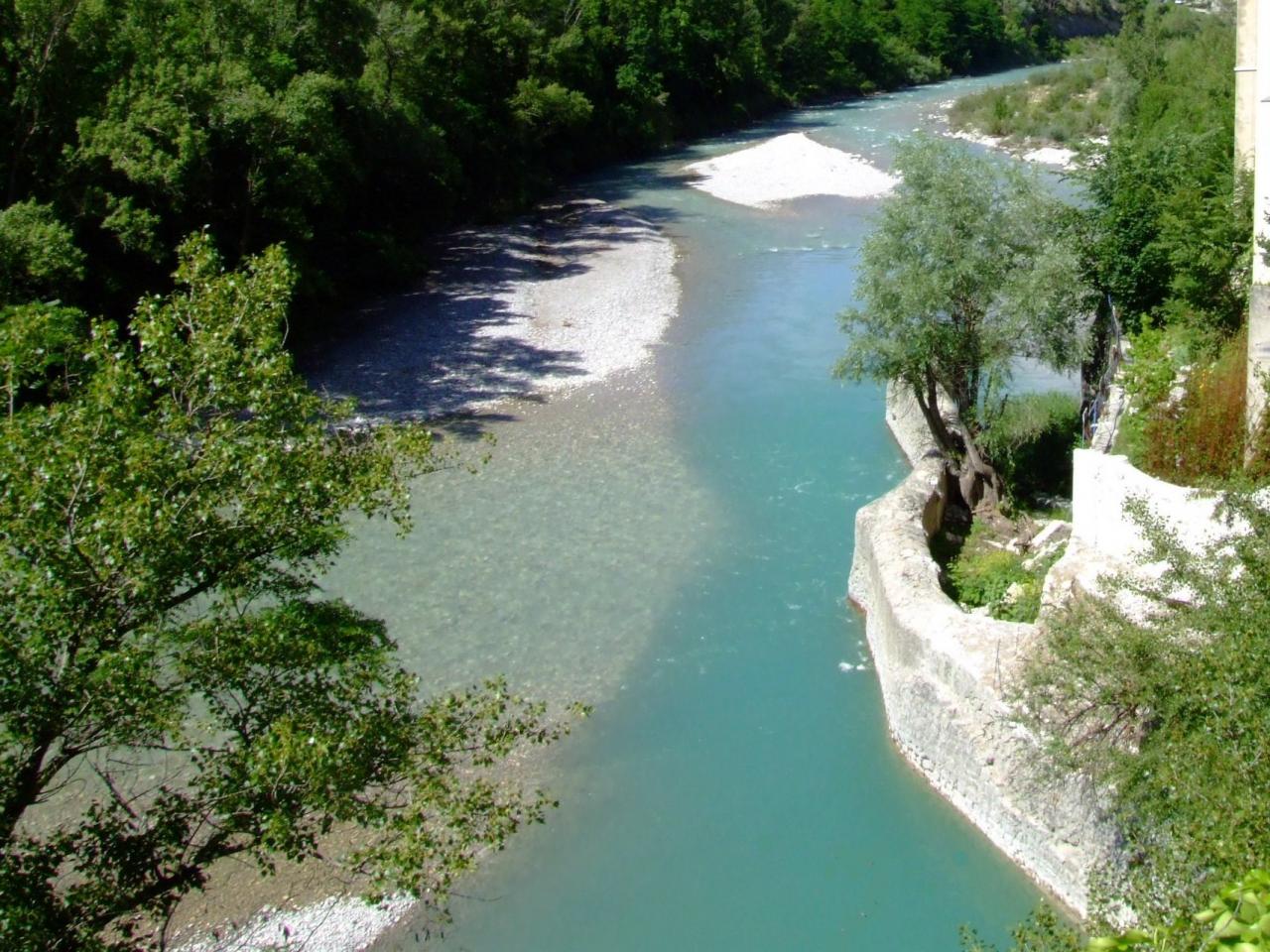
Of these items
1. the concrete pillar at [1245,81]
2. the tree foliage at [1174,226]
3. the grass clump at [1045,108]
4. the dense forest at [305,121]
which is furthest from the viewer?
the grass clump at [1045,108]

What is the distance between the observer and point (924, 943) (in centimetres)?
1198

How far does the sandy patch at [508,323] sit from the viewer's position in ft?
86.5

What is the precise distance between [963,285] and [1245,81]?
5.29 metres

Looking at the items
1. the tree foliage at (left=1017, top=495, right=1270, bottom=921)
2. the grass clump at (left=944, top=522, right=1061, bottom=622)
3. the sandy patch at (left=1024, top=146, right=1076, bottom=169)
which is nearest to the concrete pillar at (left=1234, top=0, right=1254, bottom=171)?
the grass clump at (left=944, top=522, right=1061, bottom=622)

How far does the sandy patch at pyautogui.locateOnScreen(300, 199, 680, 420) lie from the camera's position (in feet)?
86.5

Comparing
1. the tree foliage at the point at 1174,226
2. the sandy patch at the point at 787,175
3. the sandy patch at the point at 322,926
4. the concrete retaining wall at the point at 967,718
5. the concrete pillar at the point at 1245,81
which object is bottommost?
the sandy patch at the point at 322,926

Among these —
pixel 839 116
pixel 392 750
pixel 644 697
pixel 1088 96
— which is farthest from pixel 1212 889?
pixel 839 116

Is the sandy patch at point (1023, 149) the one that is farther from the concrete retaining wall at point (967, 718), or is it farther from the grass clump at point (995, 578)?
the concrete retaining wall at point (967, 718)

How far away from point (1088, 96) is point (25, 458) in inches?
2087

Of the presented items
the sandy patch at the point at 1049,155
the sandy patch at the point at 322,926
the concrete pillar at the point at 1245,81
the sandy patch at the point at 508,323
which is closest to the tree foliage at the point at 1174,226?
the concrete pillar at the point at 1245,81

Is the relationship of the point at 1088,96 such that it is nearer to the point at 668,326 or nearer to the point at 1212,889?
the point at 668,326

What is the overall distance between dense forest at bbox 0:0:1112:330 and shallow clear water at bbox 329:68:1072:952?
840 cm

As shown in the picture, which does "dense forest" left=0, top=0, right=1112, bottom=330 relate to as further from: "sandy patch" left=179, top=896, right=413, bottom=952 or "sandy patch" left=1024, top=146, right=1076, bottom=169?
"sandy patch" left=1024, top=146, right=1076, bottom=169

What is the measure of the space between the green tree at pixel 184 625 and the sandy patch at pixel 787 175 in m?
35.0
